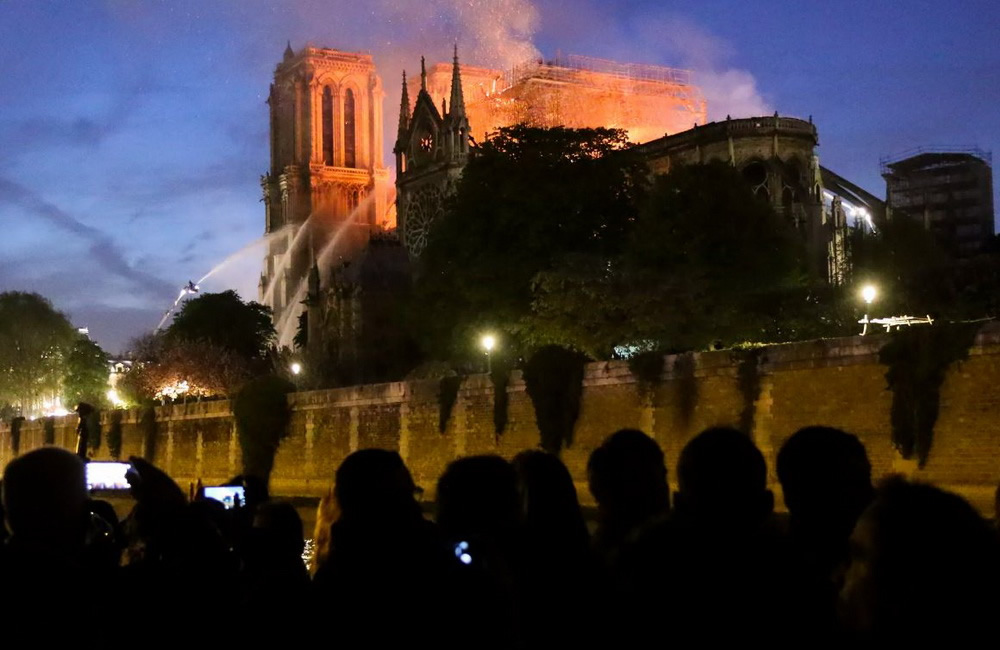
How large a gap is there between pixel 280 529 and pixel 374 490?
159 cm

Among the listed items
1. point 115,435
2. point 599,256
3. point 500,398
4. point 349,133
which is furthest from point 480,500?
point 349,133

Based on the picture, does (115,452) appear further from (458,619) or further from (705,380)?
(458,619)

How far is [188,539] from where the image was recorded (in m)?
4.98

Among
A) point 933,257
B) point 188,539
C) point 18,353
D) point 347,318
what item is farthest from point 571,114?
point 188,539

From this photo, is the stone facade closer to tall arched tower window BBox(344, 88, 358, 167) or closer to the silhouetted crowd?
the silhouetted crowd

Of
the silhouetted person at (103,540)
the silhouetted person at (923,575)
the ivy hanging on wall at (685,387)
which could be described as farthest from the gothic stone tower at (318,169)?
the silhouetted person at (923,575)

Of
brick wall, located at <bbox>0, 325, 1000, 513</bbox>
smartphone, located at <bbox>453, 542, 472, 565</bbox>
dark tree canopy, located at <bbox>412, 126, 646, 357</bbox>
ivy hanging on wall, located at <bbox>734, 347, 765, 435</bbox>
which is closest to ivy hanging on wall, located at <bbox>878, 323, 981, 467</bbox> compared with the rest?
brick wall, located at <bbox>0, 325, 1000, 513</bbox>

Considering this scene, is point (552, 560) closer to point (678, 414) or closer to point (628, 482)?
point (628, 482)

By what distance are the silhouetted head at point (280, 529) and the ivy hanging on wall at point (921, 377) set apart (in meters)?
17.1

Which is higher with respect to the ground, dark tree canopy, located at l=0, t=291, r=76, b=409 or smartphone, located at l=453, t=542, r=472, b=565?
dark tree canopy, located at l=0, t=291, r=76, b=409

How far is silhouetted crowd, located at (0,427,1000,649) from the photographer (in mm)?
2977

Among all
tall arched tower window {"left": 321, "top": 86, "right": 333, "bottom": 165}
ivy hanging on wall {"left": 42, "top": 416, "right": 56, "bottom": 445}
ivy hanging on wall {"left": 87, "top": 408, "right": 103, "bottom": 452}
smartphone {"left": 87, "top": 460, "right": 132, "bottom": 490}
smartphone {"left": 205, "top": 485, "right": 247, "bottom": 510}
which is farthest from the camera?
tall arched tower window {"left": 321, "top": 86, "right": 333, "bottom": 165}

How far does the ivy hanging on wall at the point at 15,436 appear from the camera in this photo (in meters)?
61.5

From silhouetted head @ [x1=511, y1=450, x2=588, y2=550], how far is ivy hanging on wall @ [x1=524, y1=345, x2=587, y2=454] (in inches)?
931
